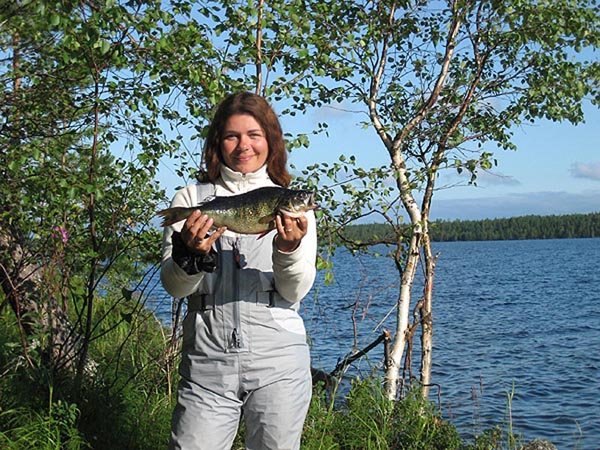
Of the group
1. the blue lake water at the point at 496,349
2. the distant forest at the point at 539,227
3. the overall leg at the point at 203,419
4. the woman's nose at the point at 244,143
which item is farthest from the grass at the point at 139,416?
the distant forest at the point at 539,227

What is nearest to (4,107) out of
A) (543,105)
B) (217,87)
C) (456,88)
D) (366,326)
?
(217,87)

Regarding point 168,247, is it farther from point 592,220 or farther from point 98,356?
point 592,220

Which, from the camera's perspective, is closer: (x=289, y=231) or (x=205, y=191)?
(x=289, y=231)

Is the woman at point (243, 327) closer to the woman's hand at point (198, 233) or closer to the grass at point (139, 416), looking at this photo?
the woman's hand at point (198, 233)

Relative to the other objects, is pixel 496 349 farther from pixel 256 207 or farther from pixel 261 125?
pixel 256 207

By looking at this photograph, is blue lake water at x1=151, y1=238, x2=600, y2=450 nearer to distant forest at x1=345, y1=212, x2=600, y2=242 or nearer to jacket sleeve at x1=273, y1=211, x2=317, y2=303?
jacket sleeve at x1=273, y1=211, x2=317, y2=303

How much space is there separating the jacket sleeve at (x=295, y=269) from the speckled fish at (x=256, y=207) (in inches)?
5.1

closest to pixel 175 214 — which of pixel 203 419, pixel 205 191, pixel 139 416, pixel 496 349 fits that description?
pixel 205 191

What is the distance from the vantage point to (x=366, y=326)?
14.7 m

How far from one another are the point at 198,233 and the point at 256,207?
264mm

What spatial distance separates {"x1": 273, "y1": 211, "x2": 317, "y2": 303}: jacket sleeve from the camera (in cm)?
289

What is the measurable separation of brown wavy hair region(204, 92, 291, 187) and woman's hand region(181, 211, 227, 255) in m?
0.49

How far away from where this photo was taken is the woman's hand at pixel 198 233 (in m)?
2.78

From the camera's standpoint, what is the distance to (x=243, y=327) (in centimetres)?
298
